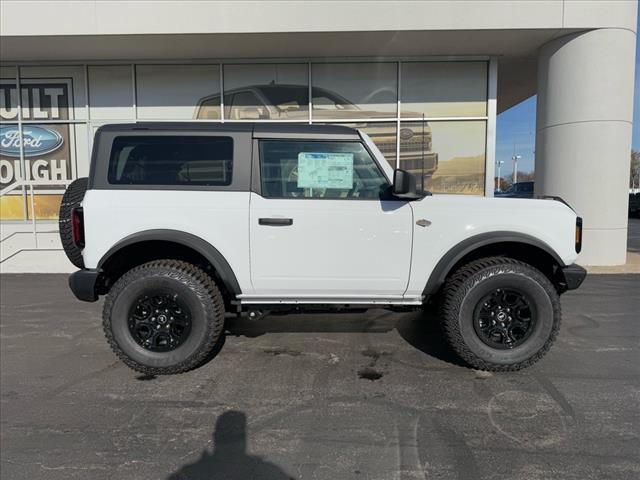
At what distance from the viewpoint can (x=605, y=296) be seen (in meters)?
6.99

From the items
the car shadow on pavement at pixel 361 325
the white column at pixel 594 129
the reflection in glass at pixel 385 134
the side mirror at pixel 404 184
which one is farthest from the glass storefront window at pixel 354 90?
the side mirror at pixel 404 184

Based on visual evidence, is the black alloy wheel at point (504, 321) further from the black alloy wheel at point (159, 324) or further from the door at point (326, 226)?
the black alloy wheel at point (159, 324)

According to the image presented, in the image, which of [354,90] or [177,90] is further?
[177,90]

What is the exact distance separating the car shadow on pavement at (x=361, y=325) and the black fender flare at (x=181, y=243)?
1.25 m

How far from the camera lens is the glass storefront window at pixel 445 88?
36.0 feet

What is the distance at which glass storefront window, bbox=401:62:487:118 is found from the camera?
36.0ft

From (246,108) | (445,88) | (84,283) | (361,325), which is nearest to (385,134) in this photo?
(445,88)

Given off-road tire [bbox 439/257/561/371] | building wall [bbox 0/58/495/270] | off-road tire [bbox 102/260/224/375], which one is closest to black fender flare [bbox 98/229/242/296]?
off-road tire [bbox 102/260/224/375]

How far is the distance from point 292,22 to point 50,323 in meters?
6.72

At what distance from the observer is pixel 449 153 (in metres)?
11.3

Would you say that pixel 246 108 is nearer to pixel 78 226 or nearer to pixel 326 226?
pixel 78 226

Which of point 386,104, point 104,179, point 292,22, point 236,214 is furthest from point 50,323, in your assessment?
point 386,104

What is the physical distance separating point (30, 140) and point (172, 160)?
957 centimetres

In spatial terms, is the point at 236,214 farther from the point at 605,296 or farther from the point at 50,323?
the point at 605,296
